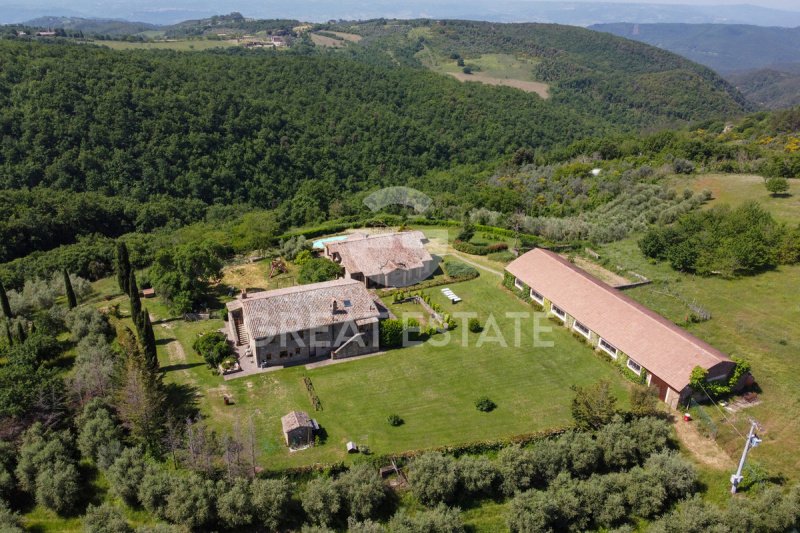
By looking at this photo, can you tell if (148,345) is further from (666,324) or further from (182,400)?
(666,324)

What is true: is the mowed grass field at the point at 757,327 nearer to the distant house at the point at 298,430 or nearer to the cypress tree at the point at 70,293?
the distant house at the point at 298,430

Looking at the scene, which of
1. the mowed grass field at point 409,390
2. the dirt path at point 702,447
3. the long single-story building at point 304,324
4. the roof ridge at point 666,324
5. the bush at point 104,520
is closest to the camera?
the bush at point 104,520

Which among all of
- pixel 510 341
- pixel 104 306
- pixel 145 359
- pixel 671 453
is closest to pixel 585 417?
pixel 671 453

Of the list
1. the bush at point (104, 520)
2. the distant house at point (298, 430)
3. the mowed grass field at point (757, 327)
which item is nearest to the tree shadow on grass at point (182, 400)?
the distant house at point (298, 430)

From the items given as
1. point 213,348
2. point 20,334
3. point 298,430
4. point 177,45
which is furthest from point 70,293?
point 177,45

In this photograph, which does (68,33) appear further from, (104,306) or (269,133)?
(104,306)

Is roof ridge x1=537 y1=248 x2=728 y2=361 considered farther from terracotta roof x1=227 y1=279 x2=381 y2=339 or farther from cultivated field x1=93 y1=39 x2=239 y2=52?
cultivated field x1=93 y1=39 x2=239 y2=52

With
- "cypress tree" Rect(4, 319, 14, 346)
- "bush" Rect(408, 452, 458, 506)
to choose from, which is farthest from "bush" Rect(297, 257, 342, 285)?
"bush" Rect(408, 452, 458, 506)
